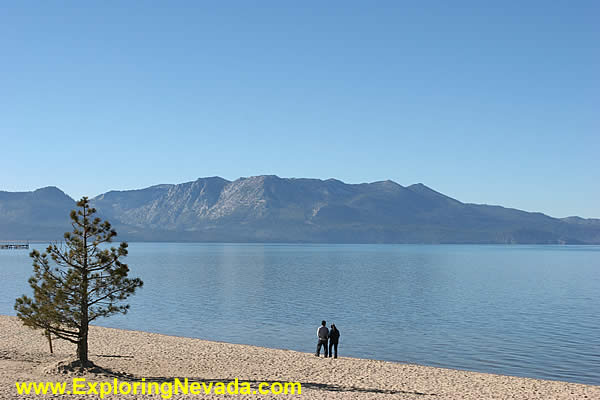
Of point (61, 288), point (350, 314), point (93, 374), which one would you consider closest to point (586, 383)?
point (93, 374)

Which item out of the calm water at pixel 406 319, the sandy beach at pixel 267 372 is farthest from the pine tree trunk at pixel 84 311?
the calm water at pixel 406 319

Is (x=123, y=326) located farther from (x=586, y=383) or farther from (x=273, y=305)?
(x=586, y=383)

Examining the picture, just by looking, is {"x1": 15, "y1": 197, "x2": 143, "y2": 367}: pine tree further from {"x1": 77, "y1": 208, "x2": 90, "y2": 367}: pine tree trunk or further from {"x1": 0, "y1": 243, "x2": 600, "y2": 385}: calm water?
{"x1": 0, "y1": 243, "x2": 600, "y2": 385}: calm water

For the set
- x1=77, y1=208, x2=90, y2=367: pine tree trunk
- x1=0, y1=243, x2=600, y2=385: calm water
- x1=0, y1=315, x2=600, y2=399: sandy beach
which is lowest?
x1=0, y1=243, x2=600, y2=385: calm water

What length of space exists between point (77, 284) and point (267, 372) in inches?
397

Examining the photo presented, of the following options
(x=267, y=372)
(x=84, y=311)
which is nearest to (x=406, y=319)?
(x=267, y=372)

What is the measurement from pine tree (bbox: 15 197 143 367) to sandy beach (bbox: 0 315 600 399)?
2.29 metres

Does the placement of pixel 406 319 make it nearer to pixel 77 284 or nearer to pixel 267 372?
pixel 267 372

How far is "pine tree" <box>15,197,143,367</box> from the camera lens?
25562 millimetres

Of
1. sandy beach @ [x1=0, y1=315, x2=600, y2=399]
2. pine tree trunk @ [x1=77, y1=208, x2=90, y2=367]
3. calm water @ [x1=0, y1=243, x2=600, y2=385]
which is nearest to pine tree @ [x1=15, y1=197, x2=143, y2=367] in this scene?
pine tree trunk @ [x1=77, y1=208, x2=90, y2=367]

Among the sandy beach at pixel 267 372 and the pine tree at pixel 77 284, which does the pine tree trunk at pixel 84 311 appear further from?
the sandy beach at pixel 267 372

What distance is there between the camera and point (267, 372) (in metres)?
29.1

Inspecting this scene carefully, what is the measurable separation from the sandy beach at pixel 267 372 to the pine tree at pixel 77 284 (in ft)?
7.50

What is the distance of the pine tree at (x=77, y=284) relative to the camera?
83.9ft
